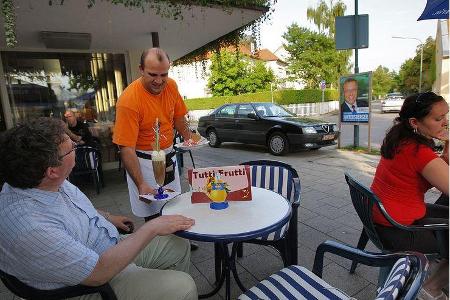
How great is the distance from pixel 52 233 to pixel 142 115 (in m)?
1.30

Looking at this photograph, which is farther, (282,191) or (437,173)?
(282,191)

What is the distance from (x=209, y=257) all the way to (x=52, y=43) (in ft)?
15.6

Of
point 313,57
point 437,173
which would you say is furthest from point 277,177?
point 313,57

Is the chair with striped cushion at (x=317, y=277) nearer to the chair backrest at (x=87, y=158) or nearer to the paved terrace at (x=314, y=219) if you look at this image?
the paved terrace at (x=314, y=219)

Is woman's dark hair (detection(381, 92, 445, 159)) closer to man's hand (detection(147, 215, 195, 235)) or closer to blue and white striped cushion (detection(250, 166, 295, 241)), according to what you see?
blue and white striped cushion (detection(250, 166, 295, 241))

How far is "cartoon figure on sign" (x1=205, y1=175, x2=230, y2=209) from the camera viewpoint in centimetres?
192

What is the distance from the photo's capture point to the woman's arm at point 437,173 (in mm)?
1725

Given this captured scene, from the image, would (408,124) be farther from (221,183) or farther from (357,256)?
(221,183)

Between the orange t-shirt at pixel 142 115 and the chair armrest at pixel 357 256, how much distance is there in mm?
1511

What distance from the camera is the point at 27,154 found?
1238mm

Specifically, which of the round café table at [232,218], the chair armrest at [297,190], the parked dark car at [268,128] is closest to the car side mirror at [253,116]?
the parked dark car at [268,128]

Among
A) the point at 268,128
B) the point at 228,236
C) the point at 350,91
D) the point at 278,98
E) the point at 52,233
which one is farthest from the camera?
the point at 278,98

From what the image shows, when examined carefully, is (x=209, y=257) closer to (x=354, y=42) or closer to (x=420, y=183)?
(x=420, y=183)

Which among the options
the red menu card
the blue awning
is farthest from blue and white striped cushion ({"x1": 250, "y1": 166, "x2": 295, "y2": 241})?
the blue awning
